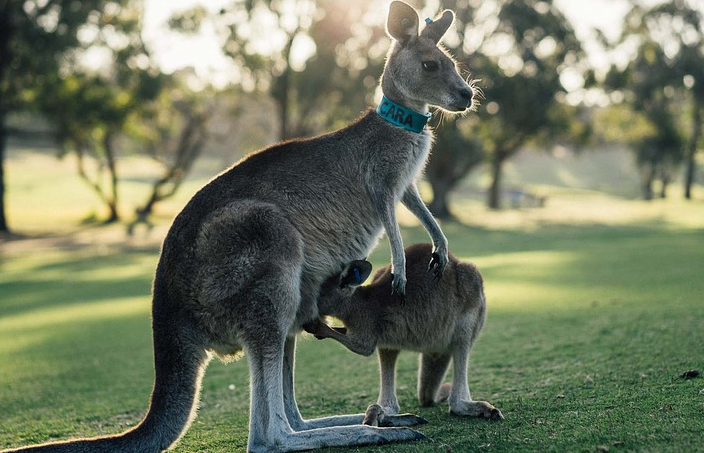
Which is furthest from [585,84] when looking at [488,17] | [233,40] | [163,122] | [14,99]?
[14,99]

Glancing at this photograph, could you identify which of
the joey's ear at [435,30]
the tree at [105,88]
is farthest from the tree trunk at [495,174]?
the joey's ear at [435,30]

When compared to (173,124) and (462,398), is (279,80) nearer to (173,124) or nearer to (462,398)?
(173,124)

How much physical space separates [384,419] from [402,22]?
214 centimetres

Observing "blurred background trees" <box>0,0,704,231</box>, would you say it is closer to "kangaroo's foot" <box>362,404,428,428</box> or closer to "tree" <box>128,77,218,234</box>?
"tree" <box>128,77,218,234</box>

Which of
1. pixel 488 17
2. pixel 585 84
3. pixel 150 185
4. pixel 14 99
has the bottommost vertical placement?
pixel 150 185

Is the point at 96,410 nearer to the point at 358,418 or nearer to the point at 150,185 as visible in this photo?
the point at 358,418

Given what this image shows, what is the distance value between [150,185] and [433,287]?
54.4 m

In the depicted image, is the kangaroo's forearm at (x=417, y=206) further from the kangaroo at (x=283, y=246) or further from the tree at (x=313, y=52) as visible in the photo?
the tree at (x=313, y=52)

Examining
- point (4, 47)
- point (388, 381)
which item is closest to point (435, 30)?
point (388, 381)

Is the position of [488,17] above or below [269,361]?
above

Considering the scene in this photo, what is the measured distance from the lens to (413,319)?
4176 mm

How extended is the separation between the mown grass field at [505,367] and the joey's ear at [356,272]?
85 cm

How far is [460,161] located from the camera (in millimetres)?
34062

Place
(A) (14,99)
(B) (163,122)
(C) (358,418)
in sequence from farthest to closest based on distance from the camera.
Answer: (B) (163,122) < (A) (14,99) < (C) (358,418)
